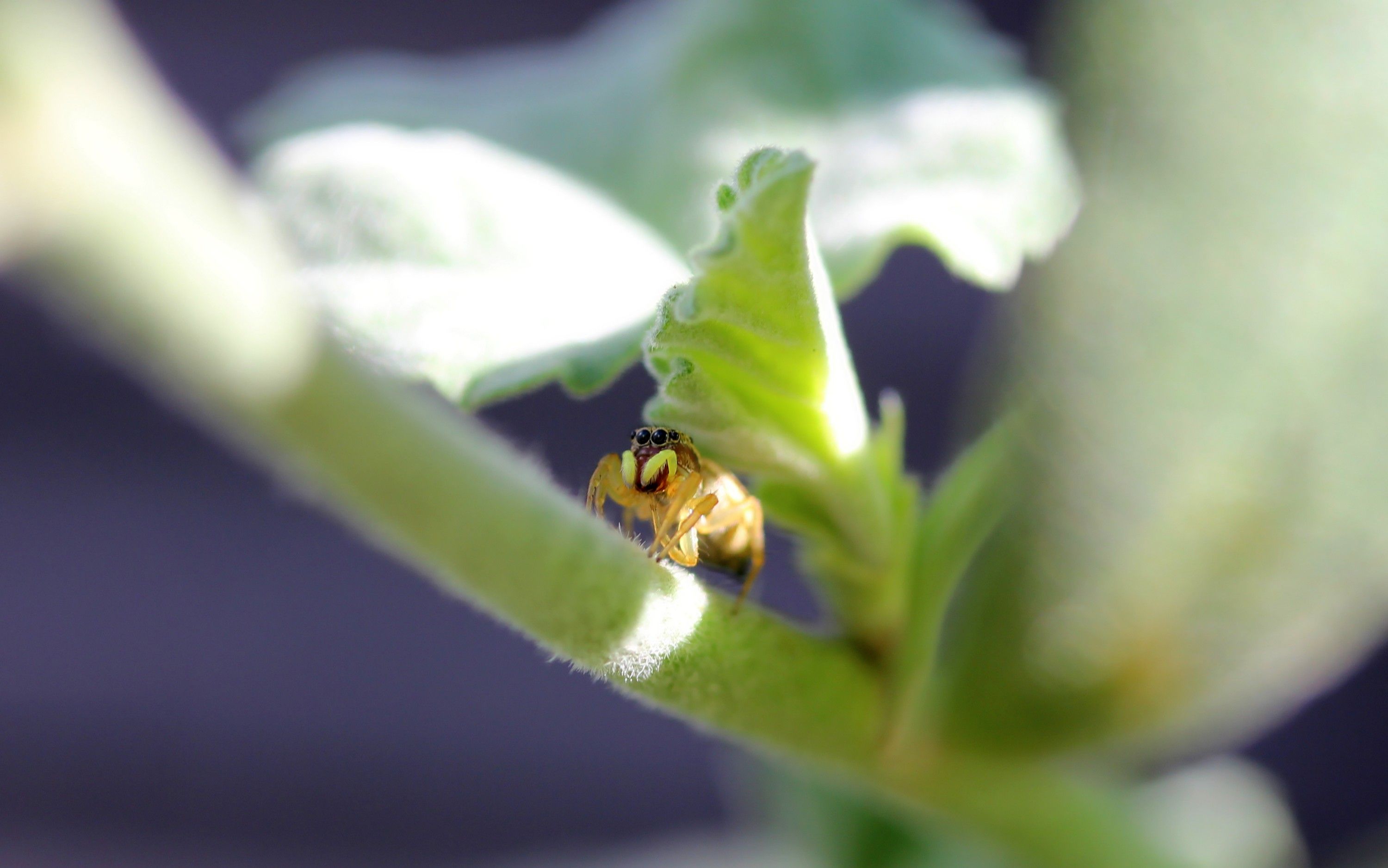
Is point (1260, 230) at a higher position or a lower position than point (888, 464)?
higher

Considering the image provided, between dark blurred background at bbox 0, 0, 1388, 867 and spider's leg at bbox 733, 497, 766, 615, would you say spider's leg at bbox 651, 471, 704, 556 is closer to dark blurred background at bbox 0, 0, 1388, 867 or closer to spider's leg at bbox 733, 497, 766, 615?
spider's leg at bbox 733, 497, 766, 615

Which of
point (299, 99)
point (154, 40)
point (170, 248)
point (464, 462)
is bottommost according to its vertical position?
point (464, 462)

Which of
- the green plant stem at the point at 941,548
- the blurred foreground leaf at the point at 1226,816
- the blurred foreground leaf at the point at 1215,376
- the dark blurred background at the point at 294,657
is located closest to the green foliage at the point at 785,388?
the green plant stem at the point at 941,548

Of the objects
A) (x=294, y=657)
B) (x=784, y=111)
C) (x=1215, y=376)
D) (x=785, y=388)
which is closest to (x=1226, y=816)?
(x=1215, y=376)

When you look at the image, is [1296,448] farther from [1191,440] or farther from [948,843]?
[948,843]

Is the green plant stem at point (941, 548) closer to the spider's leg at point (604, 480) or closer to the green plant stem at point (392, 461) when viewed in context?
the green plant stem at point (392, 461)

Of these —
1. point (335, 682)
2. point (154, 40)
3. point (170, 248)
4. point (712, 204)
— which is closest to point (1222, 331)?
point (712, 204)

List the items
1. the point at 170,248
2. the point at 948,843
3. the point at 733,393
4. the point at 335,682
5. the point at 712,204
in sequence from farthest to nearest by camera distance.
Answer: the point at 335,682
the point at 948,843
the point at 712,204
the point at 170,248
the point at 733,393
